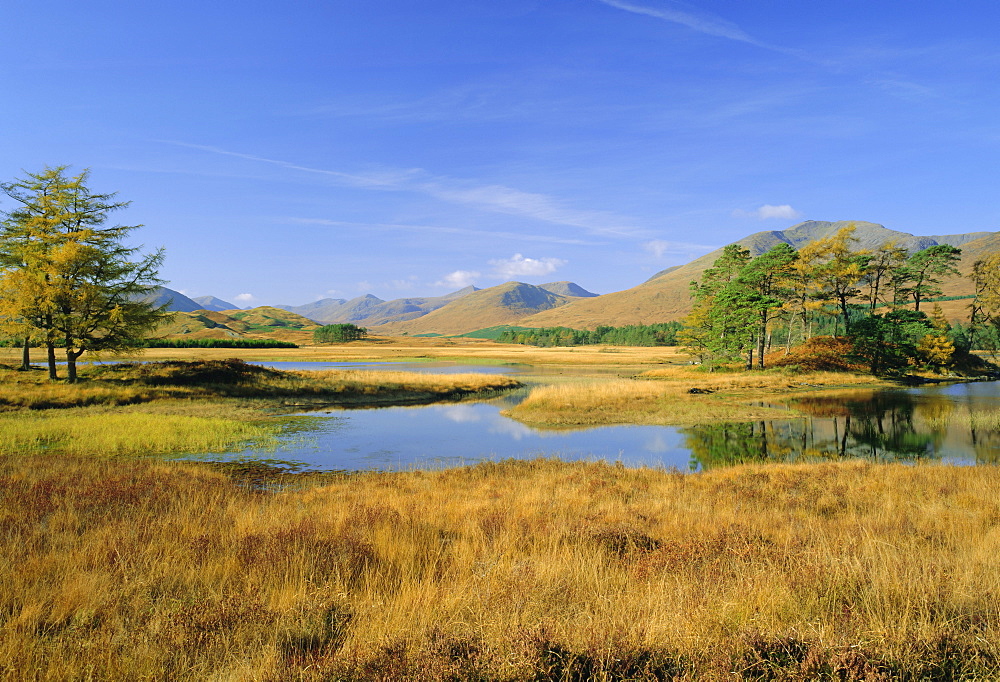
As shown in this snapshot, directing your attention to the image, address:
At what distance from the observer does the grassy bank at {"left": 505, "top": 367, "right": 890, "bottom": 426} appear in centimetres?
3259

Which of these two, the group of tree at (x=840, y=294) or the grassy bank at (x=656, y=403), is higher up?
the group of tree at (x=840, y=294)

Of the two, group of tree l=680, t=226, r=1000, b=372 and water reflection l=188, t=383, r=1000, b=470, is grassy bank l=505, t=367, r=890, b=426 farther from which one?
group of tree l=680, t=226, r=1000, b=372

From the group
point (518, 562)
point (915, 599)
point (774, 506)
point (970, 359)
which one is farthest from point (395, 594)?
point (970, 359)

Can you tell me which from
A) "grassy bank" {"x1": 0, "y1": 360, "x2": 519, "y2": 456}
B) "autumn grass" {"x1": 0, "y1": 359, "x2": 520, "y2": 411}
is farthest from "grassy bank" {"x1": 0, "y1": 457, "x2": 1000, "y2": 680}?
"autumn grass" {"x1": 0, "y1": 359, "x2": 520, "y2": 411}

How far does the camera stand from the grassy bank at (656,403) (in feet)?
107

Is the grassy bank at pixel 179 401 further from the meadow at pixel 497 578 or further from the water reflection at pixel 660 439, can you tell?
the meadow at pixel 497 578

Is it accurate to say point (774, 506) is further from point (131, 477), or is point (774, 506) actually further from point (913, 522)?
point (131, 477)

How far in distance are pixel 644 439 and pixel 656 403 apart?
452 inches

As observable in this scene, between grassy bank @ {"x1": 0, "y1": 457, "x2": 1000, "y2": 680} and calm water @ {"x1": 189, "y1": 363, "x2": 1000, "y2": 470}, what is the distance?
9.89m

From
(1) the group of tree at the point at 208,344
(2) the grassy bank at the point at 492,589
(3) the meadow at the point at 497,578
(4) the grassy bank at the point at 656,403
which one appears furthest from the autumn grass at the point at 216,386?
(1) the group of tree at the point at 208,344

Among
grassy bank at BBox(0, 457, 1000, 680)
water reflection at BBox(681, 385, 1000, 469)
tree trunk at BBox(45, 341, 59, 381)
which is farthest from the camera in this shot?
tree trunk at BBox(45, 341, 59, 381)

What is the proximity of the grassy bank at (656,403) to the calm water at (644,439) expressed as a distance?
1.90m

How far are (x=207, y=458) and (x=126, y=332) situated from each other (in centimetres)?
2303

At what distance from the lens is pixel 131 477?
13906mm
